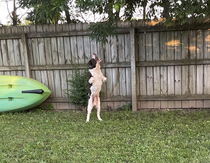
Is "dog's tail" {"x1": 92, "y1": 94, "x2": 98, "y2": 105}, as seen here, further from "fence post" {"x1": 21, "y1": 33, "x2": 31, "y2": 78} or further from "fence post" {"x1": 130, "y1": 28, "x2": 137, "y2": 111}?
"fence post" {"x1": 21, "y1": 33, "x2": 31, "y2": 78}

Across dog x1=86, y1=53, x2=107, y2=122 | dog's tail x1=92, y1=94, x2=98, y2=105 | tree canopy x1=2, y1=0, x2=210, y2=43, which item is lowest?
dog's tail x1=92, y1=94, x2=98, y2=105

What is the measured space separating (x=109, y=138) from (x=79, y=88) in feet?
6.07

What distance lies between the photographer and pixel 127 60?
4.77 meters

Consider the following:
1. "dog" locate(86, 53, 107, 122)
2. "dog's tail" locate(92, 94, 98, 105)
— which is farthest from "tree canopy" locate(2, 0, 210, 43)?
"dog's tail" locate(92, 94, 98, 105)

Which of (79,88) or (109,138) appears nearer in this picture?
(109,138)

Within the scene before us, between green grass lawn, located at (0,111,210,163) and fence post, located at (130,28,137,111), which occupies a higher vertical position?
fence post, located at (130,28,137,111)

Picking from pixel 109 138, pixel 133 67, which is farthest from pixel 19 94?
pixel 133 67

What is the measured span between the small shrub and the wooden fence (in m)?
0.24

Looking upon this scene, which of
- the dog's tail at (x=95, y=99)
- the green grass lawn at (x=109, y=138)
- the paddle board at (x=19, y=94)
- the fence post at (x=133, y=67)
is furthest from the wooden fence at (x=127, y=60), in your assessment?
the dog's tail at (x=95, y=99)

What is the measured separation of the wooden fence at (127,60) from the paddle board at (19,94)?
0.37 meters

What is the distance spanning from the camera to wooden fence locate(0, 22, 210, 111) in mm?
4531

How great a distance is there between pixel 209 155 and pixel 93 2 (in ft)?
Answer: 8.59

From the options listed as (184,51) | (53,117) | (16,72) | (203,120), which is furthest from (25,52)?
(203,120)

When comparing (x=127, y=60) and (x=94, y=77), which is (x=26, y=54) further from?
(x=127, y=60)
